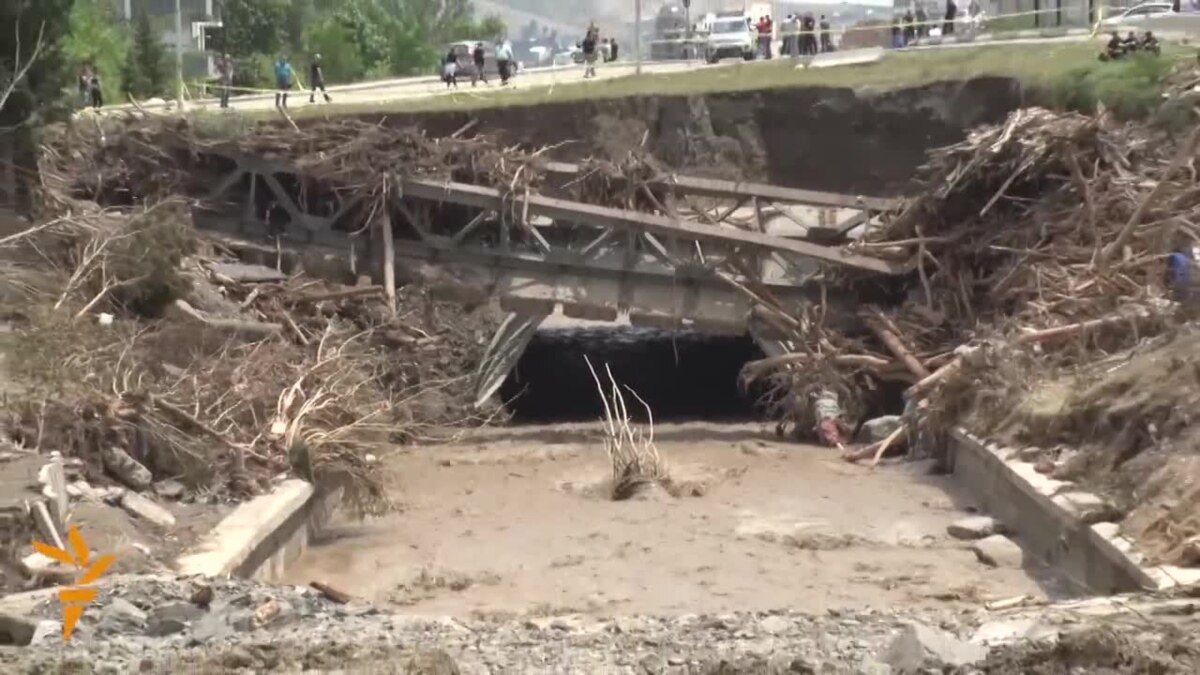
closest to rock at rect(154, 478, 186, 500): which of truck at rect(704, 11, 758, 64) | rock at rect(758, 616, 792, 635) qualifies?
rock at rect(758, 616, 792, 635)

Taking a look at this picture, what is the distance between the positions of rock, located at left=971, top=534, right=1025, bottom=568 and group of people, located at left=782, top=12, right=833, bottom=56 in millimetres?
27733

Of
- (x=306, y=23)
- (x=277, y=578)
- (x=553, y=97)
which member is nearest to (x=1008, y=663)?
(x=277, y=578)

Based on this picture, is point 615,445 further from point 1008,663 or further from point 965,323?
point 1008,663

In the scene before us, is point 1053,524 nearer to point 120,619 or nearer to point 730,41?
point 120,619

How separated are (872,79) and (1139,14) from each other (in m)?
7.82

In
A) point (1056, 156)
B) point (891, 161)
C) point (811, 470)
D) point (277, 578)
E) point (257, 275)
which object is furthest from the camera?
point (891, 161)

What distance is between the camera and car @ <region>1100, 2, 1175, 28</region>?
3067 centimetres

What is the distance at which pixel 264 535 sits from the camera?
1271 centimetres

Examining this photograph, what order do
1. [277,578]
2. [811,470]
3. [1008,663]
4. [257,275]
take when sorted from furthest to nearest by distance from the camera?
[257,275] → [811,470] → [277,578] → [1008,663]

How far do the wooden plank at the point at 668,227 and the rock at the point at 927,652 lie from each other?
1350 cm

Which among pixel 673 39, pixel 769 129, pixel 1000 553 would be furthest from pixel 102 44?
A: pixel 1000 553

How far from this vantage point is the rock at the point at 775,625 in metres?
8.65

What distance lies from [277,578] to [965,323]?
10339 millimetres

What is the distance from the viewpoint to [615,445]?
17031mm
